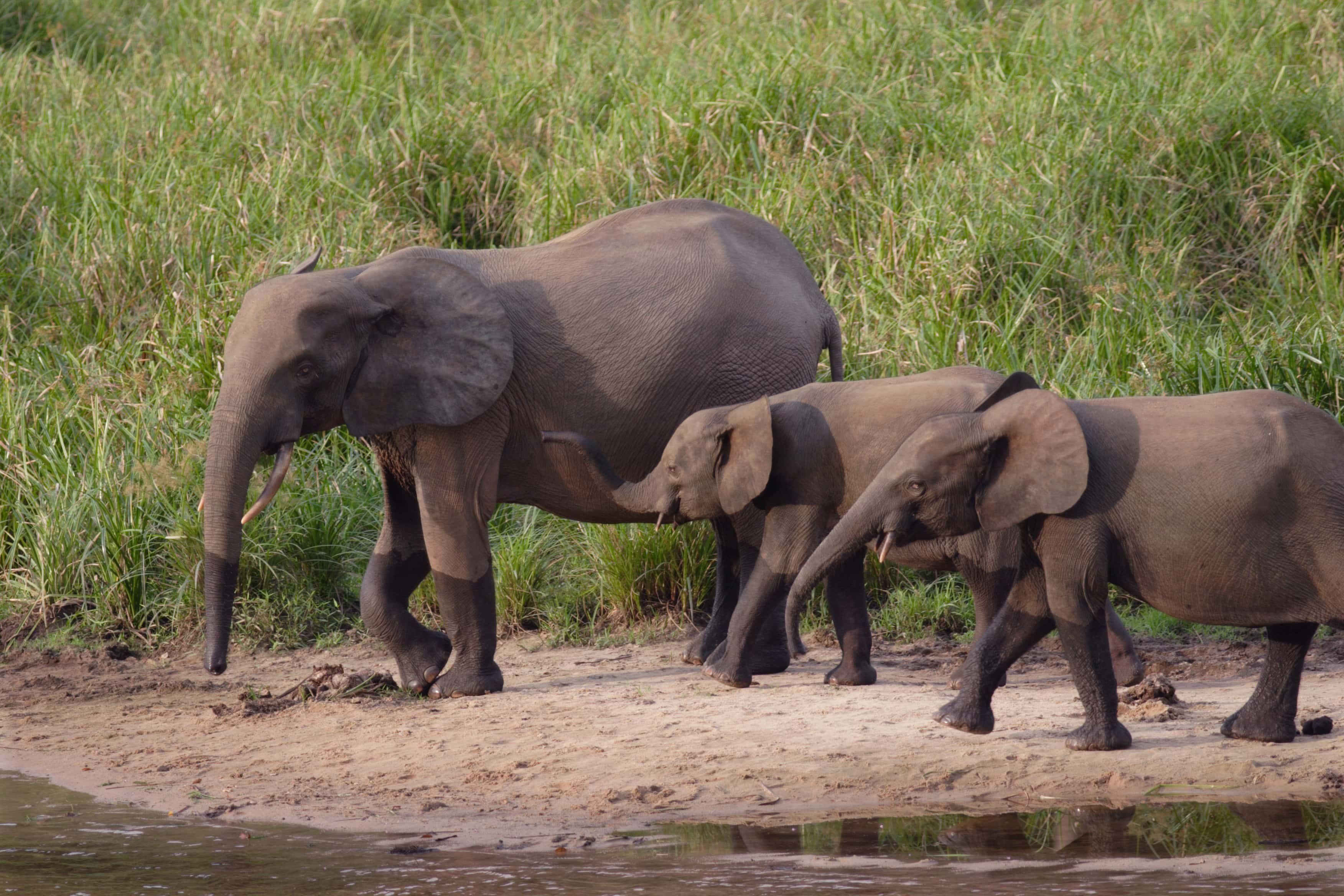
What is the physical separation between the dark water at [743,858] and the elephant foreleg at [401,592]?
59.5 inches

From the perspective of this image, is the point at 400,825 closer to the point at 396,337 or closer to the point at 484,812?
the point at 484,812

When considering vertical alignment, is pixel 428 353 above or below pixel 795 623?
above

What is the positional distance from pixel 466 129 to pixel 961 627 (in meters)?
5.21

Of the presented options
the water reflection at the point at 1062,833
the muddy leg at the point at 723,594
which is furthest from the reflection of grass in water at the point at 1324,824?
the muddy leg at the point at 723,594

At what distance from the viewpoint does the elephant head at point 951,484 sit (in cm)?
489

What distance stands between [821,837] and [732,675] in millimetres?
1373

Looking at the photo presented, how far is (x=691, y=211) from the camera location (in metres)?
6.76

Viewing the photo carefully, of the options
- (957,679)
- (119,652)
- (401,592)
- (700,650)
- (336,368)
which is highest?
(336,368)

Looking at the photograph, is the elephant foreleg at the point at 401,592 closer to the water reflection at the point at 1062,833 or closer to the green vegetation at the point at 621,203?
the green vegetation at the point at 621,203

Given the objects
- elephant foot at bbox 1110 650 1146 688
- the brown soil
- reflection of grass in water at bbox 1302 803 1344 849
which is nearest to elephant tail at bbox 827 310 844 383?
the brown soil

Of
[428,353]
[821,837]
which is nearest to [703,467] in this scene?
[428,353]

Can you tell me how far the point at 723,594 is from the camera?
22.0 ft

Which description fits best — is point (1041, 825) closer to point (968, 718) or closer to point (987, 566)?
point (968, 718)

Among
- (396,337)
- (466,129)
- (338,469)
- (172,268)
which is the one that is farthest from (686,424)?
(466,129)
